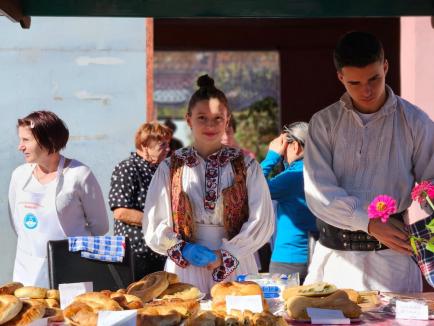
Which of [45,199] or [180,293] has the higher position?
[45,199]

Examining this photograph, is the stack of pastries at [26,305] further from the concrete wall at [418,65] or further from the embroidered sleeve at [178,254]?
the concrete wall at [418,65]

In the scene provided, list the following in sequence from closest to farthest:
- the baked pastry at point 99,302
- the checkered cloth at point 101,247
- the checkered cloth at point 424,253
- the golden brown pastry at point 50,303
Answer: the baked pastry at point 99,302 < the golden brown pastry at point 50,303 < the checkered cloth at point 424,253 < the checkered cloth at point 101,247

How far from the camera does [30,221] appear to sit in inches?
162

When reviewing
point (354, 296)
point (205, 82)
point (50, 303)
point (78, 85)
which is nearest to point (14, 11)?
point (205, 82)

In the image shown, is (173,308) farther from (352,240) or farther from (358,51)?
(358,51)

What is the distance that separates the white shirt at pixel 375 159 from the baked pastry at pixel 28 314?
1.16 metres

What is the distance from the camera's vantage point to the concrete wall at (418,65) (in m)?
5.50

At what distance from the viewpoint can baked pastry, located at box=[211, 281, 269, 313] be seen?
2396mm

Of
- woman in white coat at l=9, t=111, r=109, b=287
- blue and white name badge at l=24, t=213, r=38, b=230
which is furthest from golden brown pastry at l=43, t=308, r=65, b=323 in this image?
blue and white name badge at l=24, t=213, r=38, b=230

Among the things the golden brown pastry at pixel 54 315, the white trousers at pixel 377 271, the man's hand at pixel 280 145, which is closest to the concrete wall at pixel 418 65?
the man's hand at pixel 280 145

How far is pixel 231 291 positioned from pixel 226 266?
2.24 ft

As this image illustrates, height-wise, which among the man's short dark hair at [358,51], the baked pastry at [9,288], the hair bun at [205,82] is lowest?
the baked pastry at [9,288]

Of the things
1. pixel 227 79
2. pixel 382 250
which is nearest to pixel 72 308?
pixel 382 250

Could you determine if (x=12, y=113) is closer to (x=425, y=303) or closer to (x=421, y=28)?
(x=421, y=28)
